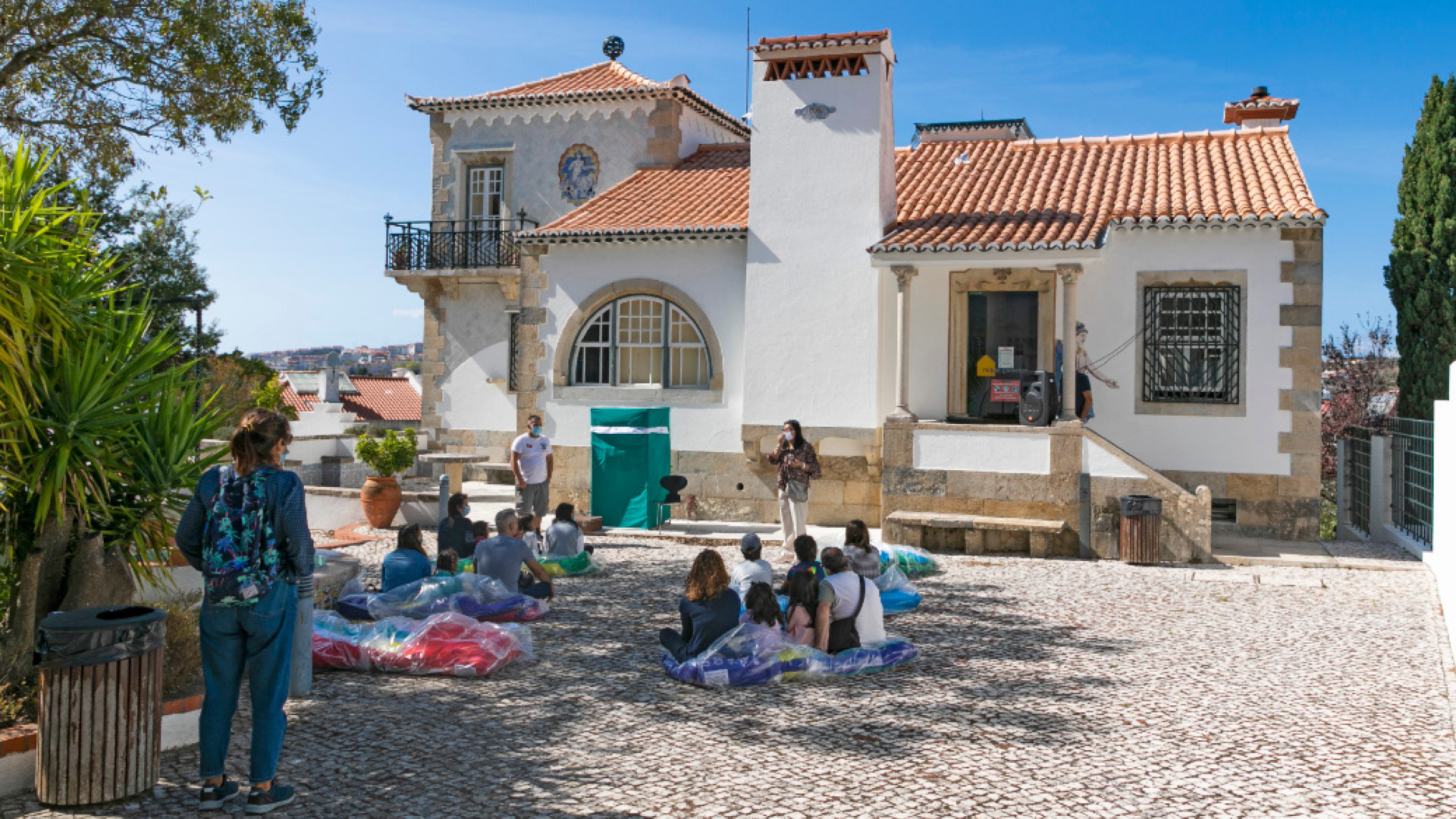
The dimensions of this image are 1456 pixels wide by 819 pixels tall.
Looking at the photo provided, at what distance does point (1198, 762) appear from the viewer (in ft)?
17.9

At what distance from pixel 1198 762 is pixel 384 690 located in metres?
4.48

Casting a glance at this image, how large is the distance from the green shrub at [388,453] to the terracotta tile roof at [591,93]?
8.90 meters

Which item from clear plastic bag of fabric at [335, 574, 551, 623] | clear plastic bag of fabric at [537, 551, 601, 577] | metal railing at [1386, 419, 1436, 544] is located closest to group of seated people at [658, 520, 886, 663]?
clear plastic bag of fabric at [335, 574, 551, 623]

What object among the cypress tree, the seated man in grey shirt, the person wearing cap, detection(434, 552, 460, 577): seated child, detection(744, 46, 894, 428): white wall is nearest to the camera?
the person wearing cap

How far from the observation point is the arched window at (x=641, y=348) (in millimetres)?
15789

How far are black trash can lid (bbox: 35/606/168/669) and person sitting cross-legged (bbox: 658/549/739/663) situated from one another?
3.20m

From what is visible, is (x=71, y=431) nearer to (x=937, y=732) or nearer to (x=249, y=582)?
(x=249, y=582)

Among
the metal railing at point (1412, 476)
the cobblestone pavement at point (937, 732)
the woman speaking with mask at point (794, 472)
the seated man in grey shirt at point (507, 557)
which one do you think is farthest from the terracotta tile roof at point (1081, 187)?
the seated man in grey shirt at point (507, 557)

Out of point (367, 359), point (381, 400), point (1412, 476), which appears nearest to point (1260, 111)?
point (1412, 476)

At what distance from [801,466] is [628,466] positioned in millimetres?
3461

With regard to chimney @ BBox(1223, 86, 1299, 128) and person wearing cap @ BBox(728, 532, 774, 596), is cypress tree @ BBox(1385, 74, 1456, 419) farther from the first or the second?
person wearing cap @ BBox(728, 532, 774, 596)

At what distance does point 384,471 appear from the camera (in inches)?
561

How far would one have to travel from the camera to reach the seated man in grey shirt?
29.2ft

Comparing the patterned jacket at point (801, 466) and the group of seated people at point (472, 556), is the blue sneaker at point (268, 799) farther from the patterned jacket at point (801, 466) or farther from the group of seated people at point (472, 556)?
the patterned jacket at point (801, 466)
